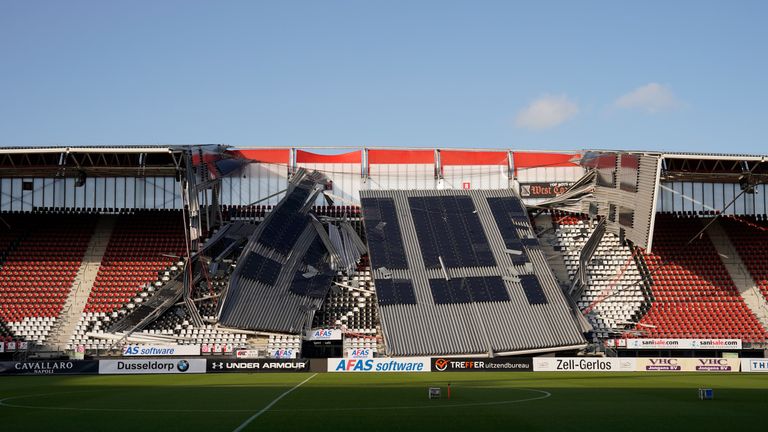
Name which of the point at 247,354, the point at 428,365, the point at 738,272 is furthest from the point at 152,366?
the point at 738,272

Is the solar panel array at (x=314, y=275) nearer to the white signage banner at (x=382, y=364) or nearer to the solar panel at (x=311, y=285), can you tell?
the solar panel at (x=311, y=285)

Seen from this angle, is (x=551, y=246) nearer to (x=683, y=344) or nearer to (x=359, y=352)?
(x=683, y=344)

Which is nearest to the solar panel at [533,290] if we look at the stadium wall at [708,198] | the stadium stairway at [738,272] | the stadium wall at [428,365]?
the stadium wall at [428,365]

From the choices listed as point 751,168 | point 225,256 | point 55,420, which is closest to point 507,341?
point 225,256

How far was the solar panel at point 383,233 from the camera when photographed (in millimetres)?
62156

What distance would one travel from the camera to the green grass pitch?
22469 mm

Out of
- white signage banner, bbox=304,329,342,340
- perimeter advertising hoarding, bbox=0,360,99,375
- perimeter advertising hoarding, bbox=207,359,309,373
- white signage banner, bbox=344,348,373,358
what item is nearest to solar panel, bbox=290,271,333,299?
white signage banner, bbox=304,329,342,340

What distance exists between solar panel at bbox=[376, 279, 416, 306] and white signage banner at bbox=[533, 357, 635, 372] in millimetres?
10451

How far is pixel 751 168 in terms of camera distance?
66750 mm

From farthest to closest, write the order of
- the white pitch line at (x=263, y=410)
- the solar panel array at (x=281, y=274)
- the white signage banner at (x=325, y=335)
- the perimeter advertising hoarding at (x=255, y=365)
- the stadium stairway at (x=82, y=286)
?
the white signage banner at (x=325, y=335) → the solar panel array at (x=281, y=274) → the stadium stairway at (x=82, y=286) → the perimeter advertising hoarding at (x=255, y=365) → the white pitch line at (x=263, y=410)

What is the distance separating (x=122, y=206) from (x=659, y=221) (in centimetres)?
4303

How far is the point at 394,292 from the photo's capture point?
5884 centimetres

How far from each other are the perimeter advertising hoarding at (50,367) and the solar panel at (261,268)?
42.5 ft

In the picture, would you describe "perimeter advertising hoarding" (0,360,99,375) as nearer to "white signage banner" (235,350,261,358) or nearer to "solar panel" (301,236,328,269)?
"white signage banner" (235,350,261,358)
